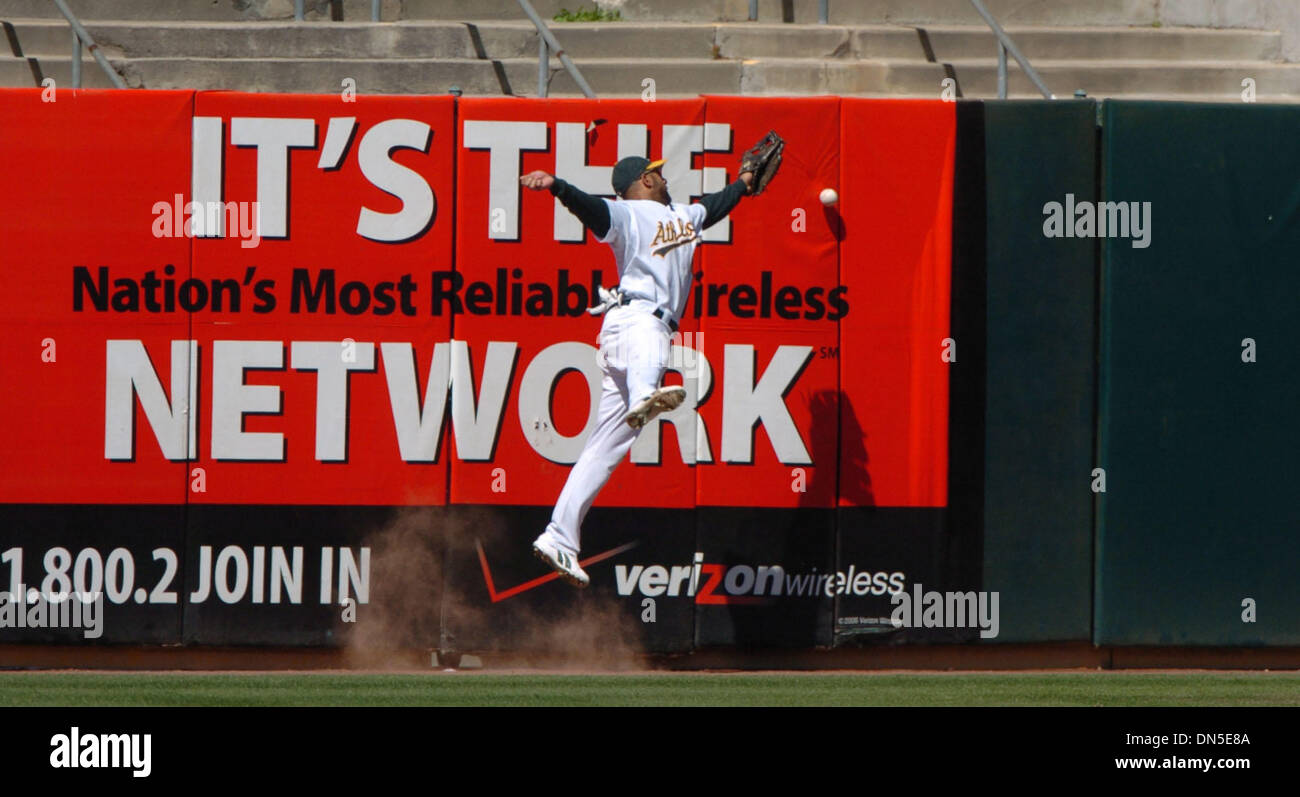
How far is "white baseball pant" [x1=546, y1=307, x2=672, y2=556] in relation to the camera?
901cm

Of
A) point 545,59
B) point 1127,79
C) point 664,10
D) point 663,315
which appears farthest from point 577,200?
point 1127,79

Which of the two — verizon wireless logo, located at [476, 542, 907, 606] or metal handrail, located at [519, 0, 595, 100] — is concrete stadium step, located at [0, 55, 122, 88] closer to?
metal handrail, located at [519, 0, 595, 100]

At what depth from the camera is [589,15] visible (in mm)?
11820

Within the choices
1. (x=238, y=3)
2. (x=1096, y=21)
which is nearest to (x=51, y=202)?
(x=238, y=3)

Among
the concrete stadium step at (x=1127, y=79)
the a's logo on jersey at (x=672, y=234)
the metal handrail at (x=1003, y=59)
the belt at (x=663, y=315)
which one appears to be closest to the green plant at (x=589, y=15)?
the concrete stadium step at (x=1127, y=79)

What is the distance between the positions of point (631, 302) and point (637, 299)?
0.13 feet

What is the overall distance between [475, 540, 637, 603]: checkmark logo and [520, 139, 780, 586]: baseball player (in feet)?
3.44

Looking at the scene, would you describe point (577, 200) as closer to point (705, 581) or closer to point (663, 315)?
point (663, 315)

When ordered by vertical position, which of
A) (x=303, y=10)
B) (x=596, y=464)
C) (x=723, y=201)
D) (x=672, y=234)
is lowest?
(x=596, y=464)

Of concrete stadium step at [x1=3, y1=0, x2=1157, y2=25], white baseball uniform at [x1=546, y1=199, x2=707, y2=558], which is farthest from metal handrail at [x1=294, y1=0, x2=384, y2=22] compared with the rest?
white baseball uniform at [x1=546, y1=199, x2=707, y2=558]

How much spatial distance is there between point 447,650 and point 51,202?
12.6 feet

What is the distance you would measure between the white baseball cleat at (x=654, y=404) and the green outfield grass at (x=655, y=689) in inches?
60.5

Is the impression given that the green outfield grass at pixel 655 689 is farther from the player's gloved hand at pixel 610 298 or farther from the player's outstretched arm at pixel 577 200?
the player's outstretched arm at pixel 577 200

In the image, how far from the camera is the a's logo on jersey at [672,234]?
9.19 metres
